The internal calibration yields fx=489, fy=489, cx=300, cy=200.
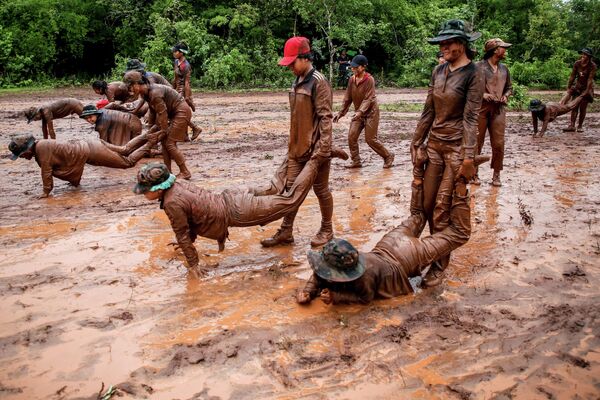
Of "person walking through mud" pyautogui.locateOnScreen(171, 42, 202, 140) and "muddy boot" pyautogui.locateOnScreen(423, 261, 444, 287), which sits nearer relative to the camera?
"muddy boot" pyautogui.locateOnScreen(423, 261, 444, 287)

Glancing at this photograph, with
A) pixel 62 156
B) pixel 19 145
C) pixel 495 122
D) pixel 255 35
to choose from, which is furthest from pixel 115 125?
pixel 255 35

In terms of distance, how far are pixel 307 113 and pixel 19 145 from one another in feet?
14.0

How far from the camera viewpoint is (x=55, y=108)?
29.9ft

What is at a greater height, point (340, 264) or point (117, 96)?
point (117, 96)

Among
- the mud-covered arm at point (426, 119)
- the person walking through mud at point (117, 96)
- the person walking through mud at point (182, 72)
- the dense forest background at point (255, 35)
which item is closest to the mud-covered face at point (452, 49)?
the mud-covered arm at point (426, 119)

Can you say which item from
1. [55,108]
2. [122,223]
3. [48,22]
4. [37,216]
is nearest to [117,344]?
[122,223]

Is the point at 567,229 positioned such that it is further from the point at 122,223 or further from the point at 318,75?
the point at 122,223

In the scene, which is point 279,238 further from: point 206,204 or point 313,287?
point 313,287

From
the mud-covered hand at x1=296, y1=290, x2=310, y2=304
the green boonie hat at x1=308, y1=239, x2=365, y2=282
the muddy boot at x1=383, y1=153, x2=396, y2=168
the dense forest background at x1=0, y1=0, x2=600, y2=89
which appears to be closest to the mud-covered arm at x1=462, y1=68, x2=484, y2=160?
the green boonie hat at x1=308, y1=239, x2=365, y2=282

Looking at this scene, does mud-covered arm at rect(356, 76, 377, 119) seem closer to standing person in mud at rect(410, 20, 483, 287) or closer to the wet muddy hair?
Result: standing person in mud at rect(410, 20, 483, 287)

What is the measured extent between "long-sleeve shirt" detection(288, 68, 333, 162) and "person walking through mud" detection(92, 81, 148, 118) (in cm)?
540

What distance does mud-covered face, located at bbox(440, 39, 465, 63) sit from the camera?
381 cm

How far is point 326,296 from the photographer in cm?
384

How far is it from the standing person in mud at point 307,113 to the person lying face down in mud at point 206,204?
154mm
